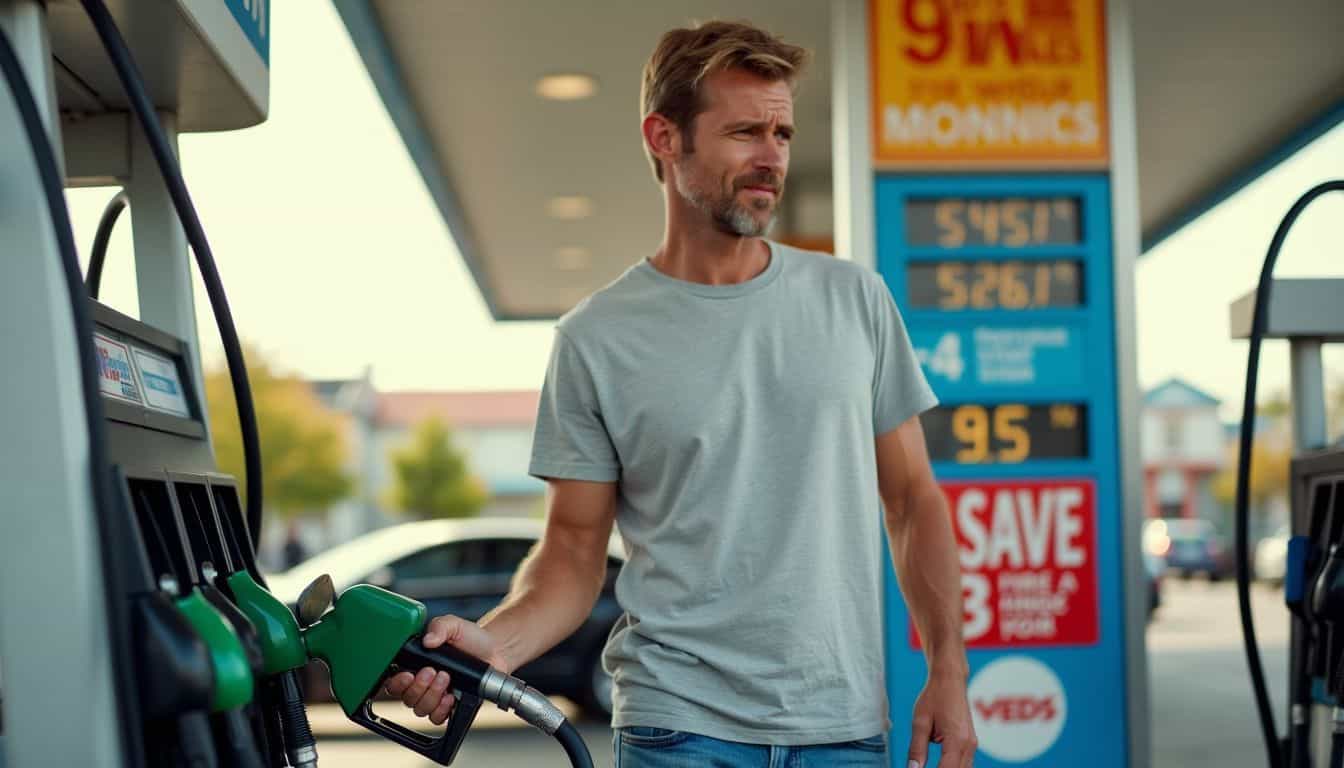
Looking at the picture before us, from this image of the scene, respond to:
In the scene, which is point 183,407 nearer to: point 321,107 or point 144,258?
point 144,258

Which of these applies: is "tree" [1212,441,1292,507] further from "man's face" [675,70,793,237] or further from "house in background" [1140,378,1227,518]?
"man's face" [675,70,793,237]

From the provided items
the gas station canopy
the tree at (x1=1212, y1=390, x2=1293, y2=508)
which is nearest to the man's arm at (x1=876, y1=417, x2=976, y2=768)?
the gas station canopy

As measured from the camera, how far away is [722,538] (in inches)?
96.8

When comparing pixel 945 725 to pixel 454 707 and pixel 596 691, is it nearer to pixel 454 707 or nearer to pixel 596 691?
pixel 454 707

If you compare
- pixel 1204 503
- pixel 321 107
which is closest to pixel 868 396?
pixel 321 107

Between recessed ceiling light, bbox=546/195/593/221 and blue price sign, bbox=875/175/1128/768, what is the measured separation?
268 inches

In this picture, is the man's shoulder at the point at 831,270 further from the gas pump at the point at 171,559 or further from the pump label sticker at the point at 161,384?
the pump label sticker at the point at 161,384

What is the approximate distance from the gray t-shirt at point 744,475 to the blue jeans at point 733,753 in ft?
0.07

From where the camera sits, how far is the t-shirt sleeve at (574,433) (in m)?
2.63

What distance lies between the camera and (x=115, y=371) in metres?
1.77

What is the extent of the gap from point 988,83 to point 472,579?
21.4ft

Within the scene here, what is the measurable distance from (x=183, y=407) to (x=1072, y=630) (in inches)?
152

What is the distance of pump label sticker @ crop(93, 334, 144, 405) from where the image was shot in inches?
67.3

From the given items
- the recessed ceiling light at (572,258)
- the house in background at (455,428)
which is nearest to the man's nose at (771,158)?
the recessed ceiling light at (572,258)
